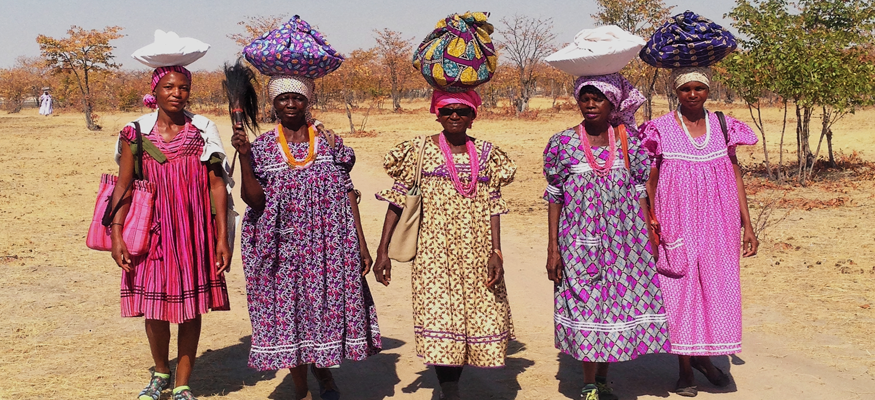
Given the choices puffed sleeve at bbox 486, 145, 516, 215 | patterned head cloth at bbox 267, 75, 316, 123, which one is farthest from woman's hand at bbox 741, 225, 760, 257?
patterned head cloth at bbox 267, 75, 316, 123

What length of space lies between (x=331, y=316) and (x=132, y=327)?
2.44 meters

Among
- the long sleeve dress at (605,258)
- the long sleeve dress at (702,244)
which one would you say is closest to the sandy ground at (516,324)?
the long sleeve dress at (702,244)

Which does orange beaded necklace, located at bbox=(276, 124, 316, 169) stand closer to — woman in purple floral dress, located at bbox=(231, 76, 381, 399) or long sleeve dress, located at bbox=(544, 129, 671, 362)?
woman in purple floral dress, located at bbox=(231, 76, 381, 399)

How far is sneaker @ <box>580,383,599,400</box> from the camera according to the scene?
414 centimetres

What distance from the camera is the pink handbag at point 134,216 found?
12.8 feet

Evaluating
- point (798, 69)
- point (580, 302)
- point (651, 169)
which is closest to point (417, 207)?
point (580, 302)

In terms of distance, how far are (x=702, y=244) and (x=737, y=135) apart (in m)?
0.62

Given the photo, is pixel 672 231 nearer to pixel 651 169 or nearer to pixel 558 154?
pixel 651 169

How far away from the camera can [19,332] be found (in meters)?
5.61

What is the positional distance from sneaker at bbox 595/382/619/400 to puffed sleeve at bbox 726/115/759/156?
1434mm

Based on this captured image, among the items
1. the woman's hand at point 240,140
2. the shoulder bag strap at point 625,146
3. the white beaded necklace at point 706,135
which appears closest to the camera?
the woman's hand at point 240,140

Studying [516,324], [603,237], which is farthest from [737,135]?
[516,324]

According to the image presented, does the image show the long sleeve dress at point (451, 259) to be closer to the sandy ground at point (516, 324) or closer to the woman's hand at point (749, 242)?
the sandy ground at point (516, 324)

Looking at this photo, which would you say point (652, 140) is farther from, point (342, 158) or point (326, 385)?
point (326, 385)
